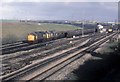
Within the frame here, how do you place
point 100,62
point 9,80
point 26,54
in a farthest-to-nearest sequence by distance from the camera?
point 26,54 → point 100,62 → point 9,80

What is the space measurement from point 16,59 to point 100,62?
9820 mm

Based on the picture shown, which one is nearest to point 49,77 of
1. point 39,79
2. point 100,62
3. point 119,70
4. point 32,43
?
point 39,79

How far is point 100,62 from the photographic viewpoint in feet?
105

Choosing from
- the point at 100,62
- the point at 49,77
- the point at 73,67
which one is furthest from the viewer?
the point at 100,62

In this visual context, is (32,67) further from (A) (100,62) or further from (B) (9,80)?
(A) (100,62)

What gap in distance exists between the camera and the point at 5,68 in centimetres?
2755

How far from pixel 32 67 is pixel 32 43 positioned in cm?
2694

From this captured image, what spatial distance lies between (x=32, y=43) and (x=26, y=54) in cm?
1651

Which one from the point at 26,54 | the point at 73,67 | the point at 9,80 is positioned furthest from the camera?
the point at 26,54

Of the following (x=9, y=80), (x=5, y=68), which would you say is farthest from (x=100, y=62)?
(x=9, y=80)

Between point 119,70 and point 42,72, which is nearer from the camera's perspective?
point 42,72

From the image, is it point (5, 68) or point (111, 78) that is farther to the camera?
point (5, 68)

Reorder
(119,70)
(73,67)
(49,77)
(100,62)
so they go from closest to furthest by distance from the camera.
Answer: (49,77), (119,70), (73,67), (100,62)

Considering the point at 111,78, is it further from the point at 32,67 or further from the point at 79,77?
the point at 32,67
